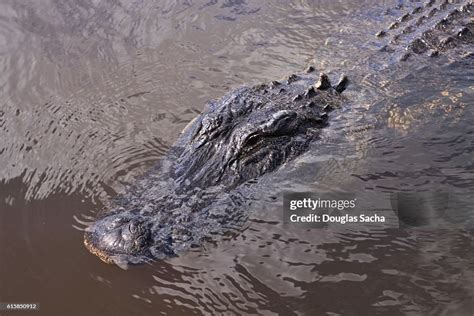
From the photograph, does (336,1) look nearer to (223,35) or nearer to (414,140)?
(223,35)

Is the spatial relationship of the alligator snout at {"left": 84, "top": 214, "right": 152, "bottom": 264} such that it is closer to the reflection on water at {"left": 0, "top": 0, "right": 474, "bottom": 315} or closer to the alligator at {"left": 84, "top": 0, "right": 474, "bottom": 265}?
the alligator at {"left": 84, "top": 0, "right": 474, "bottom": 265}

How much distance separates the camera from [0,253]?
4.19 meters

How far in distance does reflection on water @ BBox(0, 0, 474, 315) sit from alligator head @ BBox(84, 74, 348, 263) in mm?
140

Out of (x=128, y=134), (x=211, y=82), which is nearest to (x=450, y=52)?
(x=211, y=82)

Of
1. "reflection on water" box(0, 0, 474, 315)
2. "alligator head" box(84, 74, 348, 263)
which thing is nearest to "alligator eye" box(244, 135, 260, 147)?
"alligator head" box(84, 74, 348, 263)

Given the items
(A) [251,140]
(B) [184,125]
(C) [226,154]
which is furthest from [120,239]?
(B) [184,125]

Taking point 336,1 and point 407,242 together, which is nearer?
point 407,242

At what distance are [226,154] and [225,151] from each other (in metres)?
0.03

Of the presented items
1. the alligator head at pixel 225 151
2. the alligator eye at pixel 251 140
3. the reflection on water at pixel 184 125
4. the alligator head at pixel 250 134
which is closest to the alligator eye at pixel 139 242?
the alligator head at pixel 225 151

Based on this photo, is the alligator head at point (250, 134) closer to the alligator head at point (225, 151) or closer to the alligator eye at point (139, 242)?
the alligator head at point (225, 151)

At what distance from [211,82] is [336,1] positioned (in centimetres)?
247

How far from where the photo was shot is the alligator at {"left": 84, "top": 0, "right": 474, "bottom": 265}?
394cm

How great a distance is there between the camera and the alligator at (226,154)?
12.9ft

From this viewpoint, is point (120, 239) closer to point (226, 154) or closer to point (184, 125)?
point (226, 154)
